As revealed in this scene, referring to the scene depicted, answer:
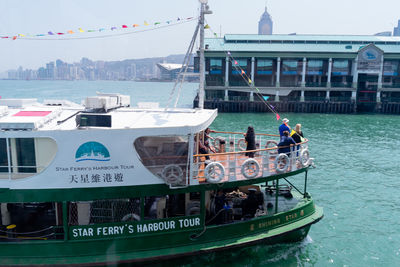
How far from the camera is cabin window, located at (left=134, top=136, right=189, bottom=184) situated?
9117mm

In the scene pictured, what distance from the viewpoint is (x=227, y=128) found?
129 ft

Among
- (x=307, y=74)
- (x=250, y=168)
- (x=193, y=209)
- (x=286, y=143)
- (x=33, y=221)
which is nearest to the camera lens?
(x=250, y=168)

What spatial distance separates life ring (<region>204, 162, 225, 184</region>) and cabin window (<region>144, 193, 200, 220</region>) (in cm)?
112

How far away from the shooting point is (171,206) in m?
10.2

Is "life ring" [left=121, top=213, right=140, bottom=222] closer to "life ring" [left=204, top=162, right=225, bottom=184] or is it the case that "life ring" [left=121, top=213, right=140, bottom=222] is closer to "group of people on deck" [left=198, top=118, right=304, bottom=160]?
"life ring" [left=204, top=162, right=225, bottom=184]

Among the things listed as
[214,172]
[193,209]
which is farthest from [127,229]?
[214,172]

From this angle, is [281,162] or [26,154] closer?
[26,154]

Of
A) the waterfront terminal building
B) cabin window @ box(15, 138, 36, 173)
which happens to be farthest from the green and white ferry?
the waterfront terminal building

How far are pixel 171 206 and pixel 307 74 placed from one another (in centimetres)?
5632

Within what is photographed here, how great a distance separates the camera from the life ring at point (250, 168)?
9727 millimetres

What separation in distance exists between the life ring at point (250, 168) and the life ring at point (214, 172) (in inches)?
26.6

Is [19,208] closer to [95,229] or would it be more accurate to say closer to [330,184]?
[95,229]

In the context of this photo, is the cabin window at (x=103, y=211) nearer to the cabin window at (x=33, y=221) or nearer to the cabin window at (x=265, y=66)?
the cabin window at (x=33, y=221)

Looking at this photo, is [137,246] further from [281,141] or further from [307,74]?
[307,74]
